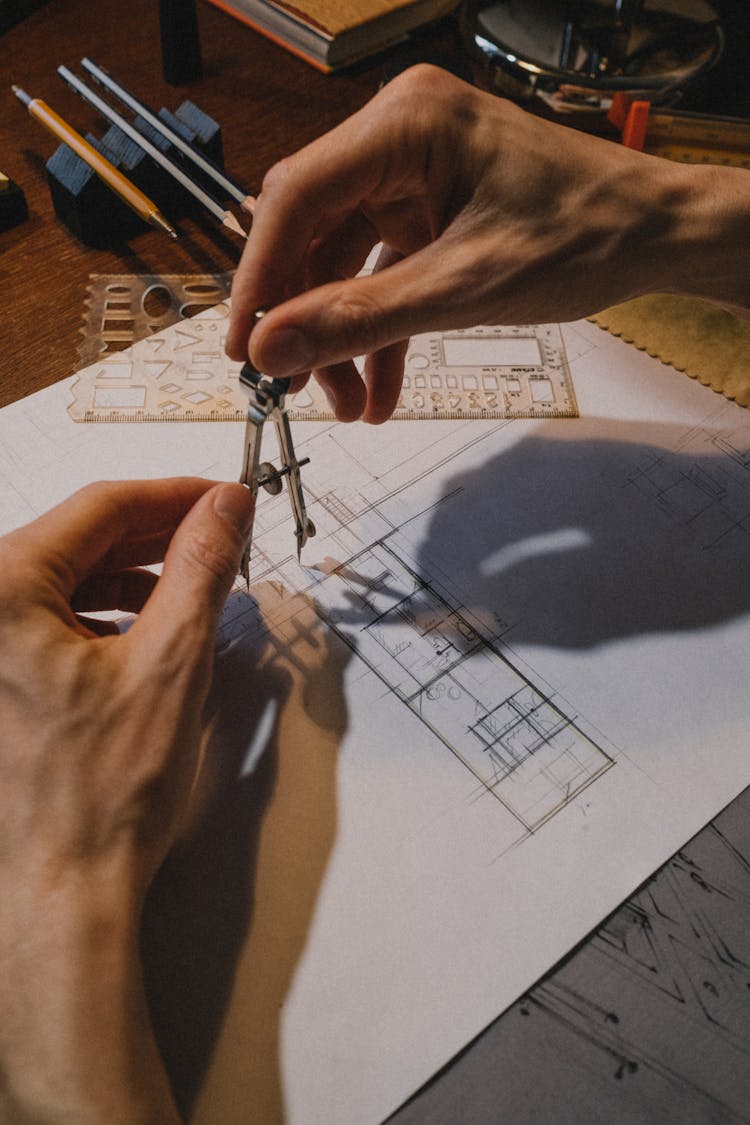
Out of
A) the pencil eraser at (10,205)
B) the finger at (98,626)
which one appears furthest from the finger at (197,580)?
the pencil eraser at (10,205)

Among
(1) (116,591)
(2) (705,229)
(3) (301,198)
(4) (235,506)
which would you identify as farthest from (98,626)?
(2) (705,229)

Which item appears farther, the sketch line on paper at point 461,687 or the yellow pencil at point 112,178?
the yellow pencil at point 112,178

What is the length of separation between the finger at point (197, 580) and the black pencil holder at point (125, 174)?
499 millimetres

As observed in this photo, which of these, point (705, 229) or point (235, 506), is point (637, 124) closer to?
point (705, 229)

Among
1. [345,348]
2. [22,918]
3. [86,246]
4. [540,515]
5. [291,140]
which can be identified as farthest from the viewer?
[291,140]

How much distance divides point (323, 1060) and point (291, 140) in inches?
42.6

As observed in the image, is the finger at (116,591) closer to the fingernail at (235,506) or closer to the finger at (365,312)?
the fingernail at (235,506)

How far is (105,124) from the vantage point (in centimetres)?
116

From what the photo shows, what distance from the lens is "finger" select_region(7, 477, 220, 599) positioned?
2.07ft

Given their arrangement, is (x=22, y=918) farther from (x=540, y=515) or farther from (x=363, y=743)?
(x=540, y=515)

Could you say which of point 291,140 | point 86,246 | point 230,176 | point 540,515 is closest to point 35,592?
point 540,515

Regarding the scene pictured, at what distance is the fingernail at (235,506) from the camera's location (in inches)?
26.4

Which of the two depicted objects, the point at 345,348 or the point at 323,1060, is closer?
the point at 323,1060

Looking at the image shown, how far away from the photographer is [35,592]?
23.5 inches
